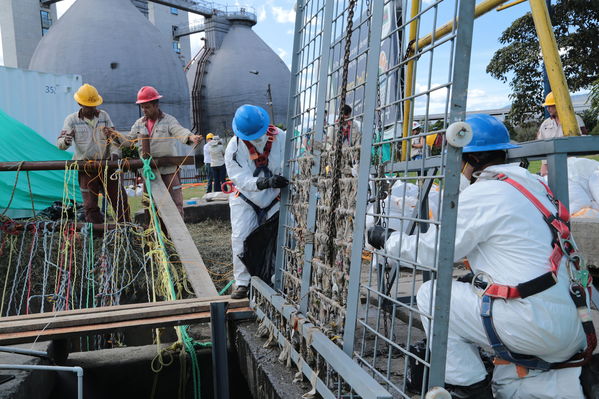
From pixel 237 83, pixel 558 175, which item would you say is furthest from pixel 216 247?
pixel 237 83

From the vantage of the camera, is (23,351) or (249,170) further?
(249,170)

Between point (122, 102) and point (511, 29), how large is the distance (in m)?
20.9

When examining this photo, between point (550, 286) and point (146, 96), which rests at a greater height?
point (146, 96)

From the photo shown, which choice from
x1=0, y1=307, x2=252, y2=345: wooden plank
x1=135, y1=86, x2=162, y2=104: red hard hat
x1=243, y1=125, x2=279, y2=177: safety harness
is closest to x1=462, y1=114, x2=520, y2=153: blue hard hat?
x1=243, y1=125, x2=279, y2=177: safety harness

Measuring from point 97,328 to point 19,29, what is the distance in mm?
34799

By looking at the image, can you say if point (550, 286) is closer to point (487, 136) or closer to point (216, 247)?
point (487, 136)

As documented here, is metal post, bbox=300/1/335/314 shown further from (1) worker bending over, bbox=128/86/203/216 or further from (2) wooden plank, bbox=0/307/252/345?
(1) worker bending over, bbox=128/86/203/216

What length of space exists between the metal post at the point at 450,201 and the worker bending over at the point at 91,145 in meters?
5.47

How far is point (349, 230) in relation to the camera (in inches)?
103

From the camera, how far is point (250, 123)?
4.44 metres

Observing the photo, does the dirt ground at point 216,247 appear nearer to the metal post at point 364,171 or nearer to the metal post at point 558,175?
the metal post at point 364,171

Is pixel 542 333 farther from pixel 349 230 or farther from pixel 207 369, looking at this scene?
pixel 207 369

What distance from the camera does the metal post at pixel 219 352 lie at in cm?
394

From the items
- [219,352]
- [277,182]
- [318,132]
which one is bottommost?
[219,352]
